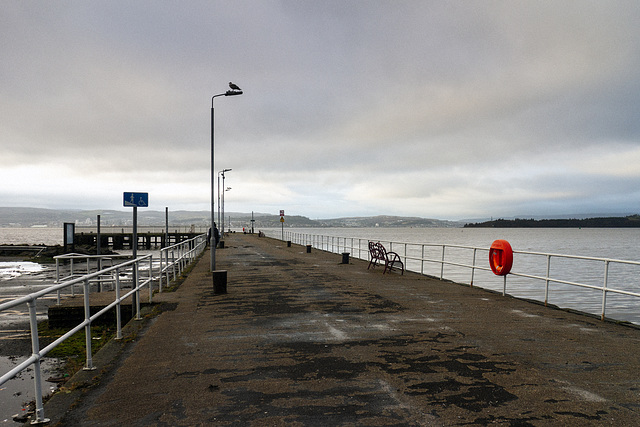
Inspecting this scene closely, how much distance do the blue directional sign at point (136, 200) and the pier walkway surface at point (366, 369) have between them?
243cm

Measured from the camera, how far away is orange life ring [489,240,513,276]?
35.4 feet

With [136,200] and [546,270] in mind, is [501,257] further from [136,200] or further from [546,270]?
[546,270]

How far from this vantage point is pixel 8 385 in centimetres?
610

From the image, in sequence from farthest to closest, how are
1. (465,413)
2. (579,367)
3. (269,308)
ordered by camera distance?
1. (269,308)
2. (579,367)
3. (465,413)

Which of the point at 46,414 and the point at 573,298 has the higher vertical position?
the point at 46,414

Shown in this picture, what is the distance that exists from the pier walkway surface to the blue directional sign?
7.96 ft

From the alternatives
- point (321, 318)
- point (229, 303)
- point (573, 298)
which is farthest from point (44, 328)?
point (573, 298)

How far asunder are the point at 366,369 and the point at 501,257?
708cm

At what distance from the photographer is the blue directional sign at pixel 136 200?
30.6 feet

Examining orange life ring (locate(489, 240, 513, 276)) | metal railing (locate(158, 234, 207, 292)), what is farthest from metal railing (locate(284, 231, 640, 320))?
metal railing (locate(158, 234, 207, 292))

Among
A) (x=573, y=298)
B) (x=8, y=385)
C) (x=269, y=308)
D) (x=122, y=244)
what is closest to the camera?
(x=8, y=385)

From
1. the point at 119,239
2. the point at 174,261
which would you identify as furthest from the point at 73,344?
the point at 119,239

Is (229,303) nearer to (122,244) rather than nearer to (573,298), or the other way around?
(573,298)

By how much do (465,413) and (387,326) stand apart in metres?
3.44
